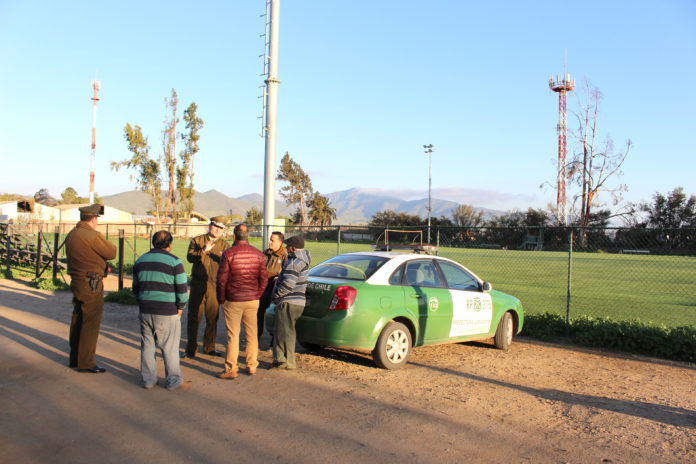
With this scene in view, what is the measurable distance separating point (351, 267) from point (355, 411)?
246 cm

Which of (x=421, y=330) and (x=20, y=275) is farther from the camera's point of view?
(x=20, y=275)

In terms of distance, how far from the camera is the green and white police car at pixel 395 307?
20.6 ft

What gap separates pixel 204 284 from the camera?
23.4ft

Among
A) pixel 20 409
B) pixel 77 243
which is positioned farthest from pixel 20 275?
pixel 20 409

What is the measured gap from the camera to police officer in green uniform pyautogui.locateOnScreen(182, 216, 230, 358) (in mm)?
7039

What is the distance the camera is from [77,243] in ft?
20.1

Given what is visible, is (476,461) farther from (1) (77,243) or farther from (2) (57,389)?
(1) (77,243)

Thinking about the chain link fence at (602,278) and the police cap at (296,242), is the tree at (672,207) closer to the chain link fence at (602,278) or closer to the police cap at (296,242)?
the chain link fence at (602,278)

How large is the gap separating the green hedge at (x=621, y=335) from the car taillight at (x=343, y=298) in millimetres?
4304

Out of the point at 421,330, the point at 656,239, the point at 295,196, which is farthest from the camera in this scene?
the point at 295,196

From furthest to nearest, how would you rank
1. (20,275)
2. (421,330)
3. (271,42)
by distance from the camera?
(20,275) → (271,42) → (421,330)

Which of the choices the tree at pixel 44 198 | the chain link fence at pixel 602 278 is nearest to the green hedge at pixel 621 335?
the chain link fence at pixel 602 278

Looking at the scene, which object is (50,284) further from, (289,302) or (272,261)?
(289,302)

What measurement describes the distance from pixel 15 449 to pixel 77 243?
277 centimetres
